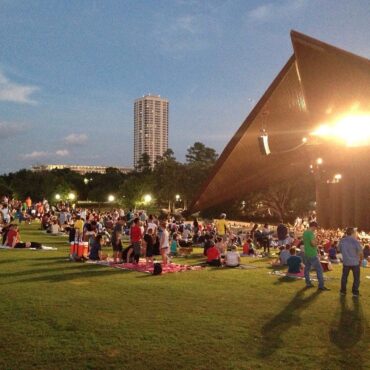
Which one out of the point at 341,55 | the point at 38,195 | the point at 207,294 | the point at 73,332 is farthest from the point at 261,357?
the point at 38,195

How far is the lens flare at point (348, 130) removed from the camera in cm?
1836

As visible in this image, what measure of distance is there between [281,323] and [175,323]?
1493 mm

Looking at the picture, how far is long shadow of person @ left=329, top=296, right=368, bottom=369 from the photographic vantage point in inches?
198

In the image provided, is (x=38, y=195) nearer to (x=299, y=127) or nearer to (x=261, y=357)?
(x=299, y=127)

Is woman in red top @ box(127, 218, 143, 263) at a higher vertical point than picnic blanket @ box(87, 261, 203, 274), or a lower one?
higher

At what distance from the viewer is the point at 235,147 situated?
2392 centimetres

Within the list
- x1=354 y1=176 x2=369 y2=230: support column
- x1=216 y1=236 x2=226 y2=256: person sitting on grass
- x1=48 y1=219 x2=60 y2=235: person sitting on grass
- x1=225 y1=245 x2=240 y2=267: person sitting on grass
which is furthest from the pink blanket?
x1=354 y1=176 x2=369 y2=230: support column

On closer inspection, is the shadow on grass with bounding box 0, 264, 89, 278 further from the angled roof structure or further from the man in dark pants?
the angled roof structure

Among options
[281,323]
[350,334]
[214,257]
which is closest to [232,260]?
[214,257]

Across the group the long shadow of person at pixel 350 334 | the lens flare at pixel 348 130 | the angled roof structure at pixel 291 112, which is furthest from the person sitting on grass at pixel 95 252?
the lens flare at pixel 348 130

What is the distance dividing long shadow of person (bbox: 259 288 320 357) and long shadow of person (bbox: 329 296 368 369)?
57cm

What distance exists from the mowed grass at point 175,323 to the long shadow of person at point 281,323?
0.01m

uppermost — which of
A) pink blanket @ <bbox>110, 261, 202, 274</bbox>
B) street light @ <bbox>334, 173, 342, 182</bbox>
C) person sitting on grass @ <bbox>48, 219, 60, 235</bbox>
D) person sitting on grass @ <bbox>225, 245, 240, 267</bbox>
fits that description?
street light @ <bbox>334, 173, 342, 182</bbox>

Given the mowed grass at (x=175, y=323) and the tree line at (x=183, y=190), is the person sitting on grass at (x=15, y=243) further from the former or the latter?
the tree line at (x=183, y=190)
